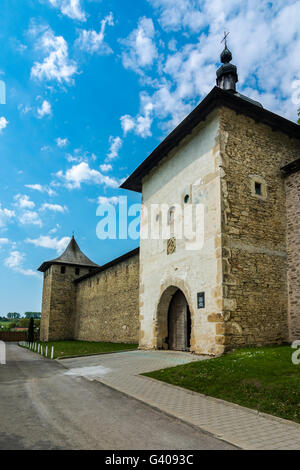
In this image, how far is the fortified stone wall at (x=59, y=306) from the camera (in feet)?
114

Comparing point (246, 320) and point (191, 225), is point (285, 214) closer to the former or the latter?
point (191, 225)

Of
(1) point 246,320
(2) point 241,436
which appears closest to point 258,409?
(2) point 241,436

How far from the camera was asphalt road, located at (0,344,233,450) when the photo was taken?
3.85 meters

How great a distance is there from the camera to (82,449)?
11.9 ft

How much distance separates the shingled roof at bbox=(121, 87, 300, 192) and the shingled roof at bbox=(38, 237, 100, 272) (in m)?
24.0

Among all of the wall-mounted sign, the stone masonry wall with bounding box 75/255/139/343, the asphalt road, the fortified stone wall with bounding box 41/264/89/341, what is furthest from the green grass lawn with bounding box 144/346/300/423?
the fortified stone wall with bounding box 41/264/89/341

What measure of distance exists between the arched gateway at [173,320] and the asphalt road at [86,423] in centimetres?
673

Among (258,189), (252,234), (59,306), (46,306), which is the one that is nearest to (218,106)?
(258,189)

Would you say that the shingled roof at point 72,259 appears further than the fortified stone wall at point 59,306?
Yes

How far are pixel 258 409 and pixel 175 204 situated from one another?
30.6 ft

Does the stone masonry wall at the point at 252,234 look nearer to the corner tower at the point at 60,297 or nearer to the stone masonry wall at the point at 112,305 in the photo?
the stone masonry wall at the point at 112,305

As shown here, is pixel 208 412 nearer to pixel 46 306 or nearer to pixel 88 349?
pixel 88 349

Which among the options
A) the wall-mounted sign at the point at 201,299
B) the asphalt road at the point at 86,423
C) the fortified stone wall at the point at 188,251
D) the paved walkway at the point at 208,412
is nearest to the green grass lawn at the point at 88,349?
the fortified stone wall at the point at 188,251

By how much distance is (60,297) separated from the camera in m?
35.2
